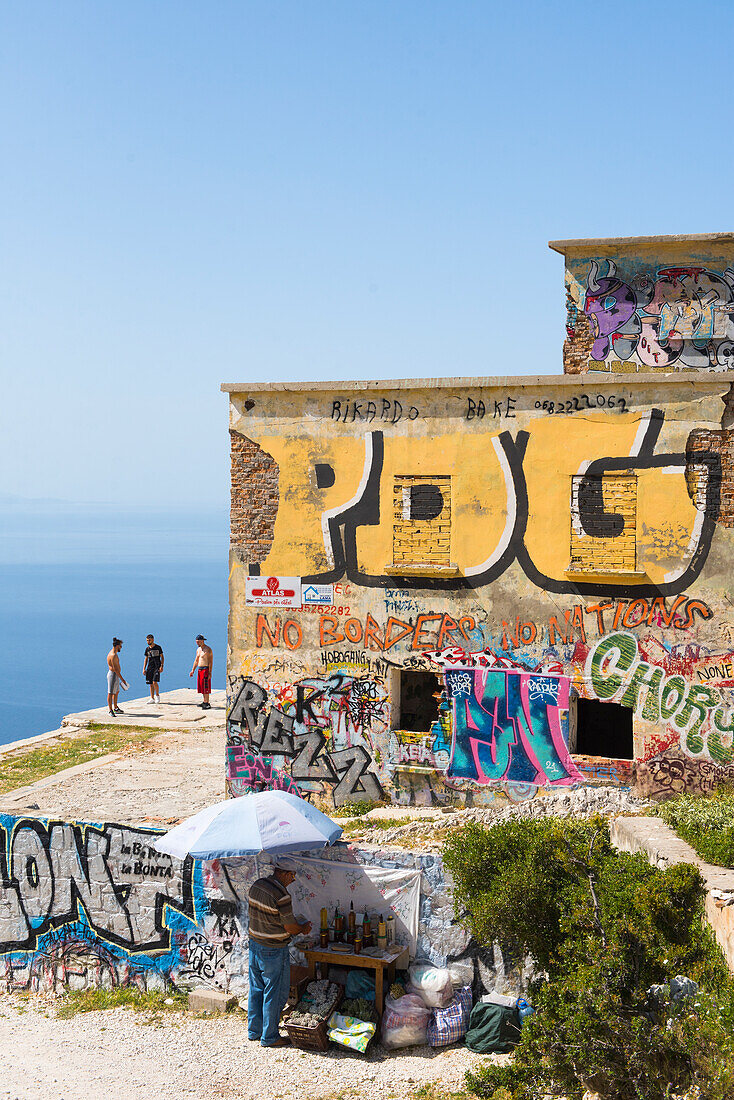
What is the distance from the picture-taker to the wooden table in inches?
384

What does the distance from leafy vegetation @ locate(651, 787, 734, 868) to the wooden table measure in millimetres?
3093

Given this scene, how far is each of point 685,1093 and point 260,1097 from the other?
13.3 ft

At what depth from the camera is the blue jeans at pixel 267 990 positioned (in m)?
9.81

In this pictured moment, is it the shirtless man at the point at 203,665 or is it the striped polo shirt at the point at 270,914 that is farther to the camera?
the shirtless man at the point at 203,665

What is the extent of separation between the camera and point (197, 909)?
1109 centimetres

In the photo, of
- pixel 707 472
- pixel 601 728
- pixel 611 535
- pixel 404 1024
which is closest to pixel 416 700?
pixel 601 728

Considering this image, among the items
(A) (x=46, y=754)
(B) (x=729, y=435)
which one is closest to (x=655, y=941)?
(B) (x=729, y=435)

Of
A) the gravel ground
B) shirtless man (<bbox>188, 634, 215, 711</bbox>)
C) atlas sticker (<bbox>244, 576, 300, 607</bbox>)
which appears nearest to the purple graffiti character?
atlas sticker (<bbox>244, 576, 300, 607</bbox>)

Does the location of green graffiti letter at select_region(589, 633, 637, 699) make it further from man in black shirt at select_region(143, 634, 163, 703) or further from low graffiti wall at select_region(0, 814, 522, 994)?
man in black shirt at select_region(143, 634, 163, 703)

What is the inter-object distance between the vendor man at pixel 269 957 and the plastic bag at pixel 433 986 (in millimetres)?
1191

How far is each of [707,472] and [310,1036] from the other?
866 centimetres

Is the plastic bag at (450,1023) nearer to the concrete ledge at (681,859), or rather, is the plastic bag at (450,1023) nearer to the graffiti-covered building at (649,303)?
the concrete ledge at (681,859)

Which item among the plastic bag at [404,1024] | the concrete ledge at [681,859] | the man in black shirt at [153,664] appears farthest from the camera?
the man in black shirt at [153,664]

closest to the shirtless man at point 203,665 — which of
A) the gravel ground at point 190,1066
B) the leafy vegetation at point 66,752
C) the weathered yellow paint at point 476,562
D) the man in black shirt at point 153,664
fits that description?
the man in black shirt at point 153,664
